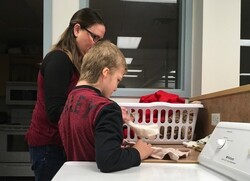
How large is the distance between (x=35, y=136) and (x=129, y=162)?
1.76 feet

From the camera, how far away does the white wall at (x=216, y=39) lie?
188cm

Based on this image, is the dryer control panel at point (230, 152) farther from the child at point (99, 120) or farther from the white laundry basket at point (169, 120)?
the white laundry basket at point (169, 120)

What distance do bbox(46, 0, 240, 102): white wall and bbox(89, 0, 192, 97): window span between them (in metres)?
0.17

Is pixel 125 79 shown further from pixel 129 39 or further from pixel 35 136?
pixel 35 136

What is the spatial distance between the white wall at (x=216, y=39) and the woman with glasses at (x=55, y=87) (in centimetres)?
60

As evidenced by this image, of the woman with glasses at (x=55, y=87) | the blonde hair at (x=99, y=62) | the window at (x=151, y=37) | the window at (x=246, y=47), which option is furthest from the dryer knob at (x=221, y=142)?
the window at (x=246, y=47)

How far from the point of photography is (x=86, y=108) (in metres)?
0.97

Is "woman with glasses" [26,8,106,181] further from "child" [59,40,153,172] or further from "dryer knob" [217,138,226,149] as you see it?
"dryer knob" [217,138,226,149]

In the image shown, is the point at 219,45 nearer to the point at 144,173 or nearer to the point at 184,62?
the point at 184,62

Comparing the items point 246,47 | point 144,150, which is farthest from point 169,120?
point 246,47

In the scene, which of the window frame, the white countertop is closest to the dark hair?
the white countertop

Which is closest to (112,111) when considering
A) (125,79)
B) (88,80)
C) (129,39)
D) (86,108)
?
(86,108)

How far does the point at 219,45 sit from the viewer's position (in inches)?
74.5

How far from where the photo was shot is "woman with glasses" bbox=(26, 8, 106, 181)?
118cm
